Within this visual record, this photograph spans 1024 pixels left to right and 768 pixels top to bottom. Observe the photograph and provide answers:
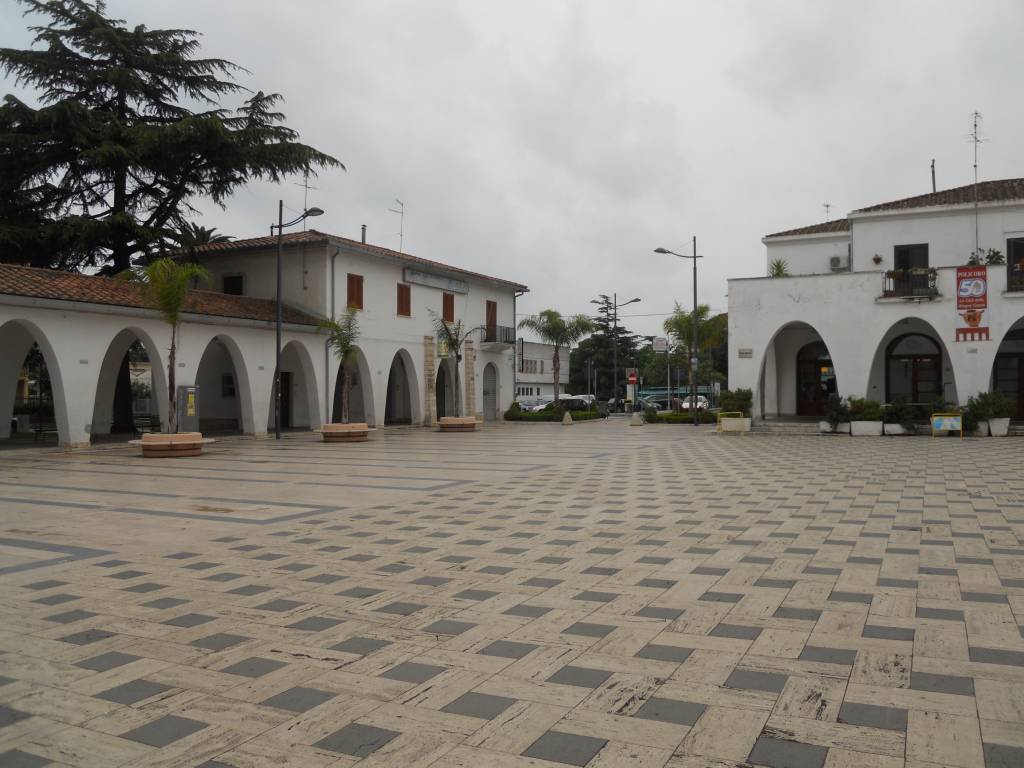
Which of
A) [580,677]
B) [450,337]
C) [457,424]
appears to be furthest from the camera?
[450,337]

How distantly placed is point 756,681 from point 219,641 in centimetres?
310

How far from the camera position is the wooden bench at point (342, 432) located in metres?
23.4

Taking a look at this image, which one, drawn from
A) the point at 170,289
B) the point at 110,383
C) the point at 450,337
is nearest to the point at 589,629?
the point at 170,289

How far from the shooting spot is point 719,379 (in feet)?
194

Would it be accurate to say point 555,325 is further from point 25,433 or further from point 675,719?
point 675,719

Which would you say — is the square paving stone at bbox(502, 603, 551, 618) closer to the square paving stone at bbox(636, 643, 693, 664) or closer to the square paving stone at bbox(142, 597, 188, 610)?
the square paving stone at bbox(636, 643, 693, 664)

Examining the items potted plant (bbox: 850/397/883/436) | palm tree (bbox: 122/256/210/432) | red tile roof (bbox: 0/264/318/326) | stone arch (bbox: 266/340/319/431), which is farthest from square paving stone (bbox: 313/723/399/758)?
stone arch (bbox: 266/340/319/431)

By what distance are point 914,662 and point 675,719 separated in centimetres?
158

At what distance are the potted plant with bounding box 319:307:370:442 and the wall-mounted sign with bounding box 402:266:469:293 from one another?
12.2 ft

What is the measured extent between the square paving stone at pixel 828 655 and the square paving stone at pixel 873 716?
608 mm

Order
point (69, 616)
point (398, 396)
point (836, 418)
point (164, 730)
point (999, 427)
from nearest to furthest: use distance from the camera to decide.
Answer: point (164, 730) → point (69, 616) → point (999, 427) → point (836, 418) → point (398, 396)

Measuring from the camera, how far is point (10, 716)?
370 cm

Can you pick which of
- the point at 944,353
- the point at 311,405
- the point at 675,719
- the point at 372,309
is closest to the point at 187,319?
the point at 311,405

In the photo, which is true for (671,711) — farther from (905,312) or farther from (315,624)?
(905,312)
